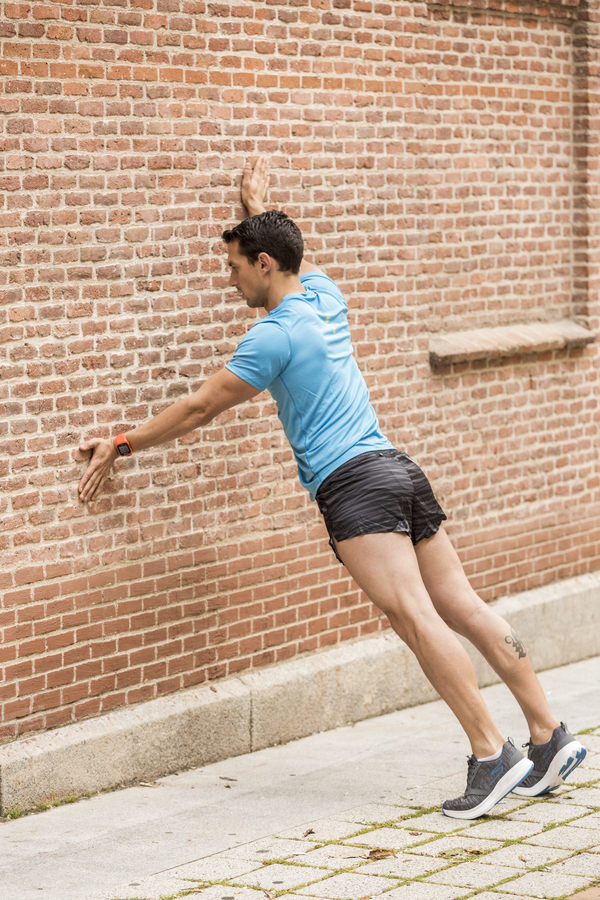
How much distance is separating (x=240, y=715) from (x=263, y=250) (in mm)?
2156

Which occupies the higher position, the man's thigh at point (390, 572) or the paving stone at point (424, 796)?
the man's thigh at point (390, 572)

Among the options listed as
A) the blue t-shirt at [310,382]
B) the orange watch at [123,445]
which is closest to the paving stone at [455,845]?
the blue t-shirt at [310,382]

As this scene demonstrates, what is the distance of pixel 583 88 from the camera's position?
8016 millimetres

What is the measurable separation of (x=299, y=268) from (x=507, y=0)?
10.4 feet

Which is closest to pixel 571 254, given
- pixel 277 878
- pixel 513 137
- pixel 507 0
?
pixel 513 137

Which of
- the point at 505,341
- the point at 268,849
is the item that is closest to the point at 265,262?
the point at 268,849

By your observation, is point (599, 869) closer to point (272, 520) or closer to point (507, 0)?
point (272, 520)

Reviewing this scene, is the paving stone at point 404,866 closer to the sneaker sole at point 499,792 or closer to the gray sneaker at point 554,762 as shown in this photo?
the sneaker sole at point 499,792

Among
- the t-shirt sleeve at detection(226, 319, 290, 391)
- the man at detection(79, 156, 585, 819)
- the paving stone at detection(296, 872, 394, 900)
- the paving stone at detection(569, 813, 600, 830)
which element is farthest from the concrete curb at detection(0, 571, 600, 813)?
the paving stone at detection(569, 813, 600, 830)

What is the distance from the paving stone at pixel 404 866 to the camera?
436cm

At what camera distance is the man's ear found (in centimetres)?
509

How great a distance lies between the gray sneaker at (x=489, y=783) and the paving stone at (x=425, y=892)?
0.69m

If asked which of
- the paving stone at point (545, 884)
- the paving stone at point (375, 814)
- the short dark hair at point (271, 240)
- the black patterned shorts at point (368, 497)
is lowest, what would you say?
the paving stone at point (375, 814)

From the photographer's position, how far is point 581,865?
4387mm
